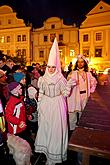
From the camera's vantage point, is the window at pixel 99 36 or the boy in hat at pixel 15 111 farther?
the window at pixel 99 36

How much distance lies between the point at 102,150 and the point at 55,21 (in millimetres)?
34439

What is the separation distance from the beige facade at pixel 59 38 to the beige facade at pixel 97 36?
1.26 m

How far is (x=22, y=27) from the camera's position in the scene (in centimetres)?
3572

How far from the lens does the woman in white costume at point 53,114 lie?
388 cm

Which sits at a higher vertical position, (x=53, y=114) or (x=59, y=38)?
(x=59, y=38)

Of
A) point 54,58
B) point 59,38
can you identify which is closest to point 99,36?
point 59,38

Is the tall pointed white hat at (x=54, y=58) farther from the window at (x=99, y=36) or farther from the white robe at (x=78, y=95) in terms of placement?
the window at (x=99, y=36)

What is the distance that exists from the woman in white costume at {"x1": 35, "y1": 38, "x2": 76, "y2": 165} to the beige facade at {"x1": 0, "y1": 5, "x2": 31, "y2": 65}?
3210 centimetres

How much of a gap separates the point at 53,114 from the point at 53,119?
0.09m

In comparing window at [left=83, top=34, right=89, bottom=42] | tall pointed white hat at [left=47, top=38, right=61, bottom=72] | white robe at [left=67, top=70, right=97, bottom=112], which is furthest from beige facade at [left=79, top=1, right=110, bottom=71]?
tall pointed white hat at [left=47, top=38, right=61, bottom=72]

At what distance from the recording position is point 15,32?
36.7 metres

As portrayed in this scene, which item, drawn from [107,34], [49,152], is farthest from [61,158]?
[107,34]

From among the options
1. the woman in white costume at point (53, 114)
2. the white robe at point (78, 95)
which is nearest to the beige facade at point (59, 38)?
the white robe at point (78, 95)

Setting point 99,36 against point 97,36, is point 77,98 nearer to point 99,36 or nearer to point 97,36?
point 99,36
